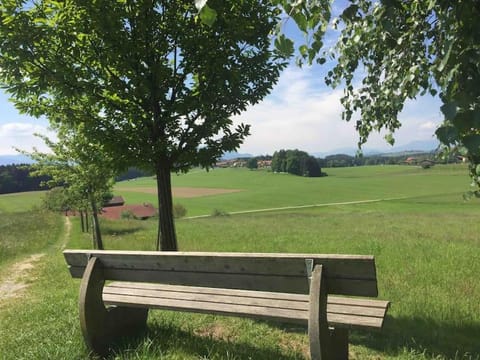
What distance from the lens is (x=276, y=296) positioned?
3.72m

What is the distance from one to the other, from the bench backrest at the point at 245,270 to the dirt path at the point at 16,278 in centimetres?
568

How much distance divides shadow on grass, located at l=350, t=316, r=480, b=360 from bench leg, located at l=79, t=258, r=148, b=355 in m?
2.66

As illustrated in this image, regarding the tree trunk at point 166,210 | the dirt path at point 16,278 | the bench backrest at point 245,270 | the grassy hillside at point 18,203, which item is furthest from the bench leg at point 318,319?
the grassy hillside at point 18,203

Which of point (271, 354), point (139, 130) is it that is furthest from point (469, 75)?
point (139, 130)

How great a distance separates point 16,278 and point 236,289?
30.7ft

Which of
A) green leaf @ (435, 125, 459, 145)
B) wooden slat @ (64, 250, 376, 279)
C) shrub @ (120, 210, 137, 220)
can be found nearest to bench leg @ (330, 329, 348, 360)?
wooden slat @ (64, 250, 376, 279)

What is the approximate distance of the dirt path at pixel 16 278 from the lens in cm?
880

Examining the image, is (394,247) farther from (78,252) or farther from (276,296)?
(78,252)

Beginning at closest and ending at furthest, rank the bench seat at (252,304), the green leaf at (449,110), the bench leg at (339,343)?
the green leaf at (449,110)
the bench seat at (252,304)
the bench leg at (339,343)

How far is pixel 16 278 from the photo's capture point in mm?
10609

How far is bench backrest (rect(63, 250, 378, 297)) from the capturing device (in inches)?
120

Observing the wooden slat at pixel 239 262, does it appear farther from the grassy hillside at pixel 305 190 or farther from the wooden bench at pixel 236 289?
the grassy hillside at pixel 305 190

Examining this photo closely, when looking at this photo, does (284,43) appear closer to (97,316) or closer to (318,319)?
(318,319)

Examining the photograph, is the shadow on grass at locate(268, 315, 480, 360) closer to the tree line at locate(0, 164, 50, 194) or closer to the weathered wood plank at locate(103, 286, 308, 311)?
the weathered wood plank at locate(103, 286, 308, 311)
